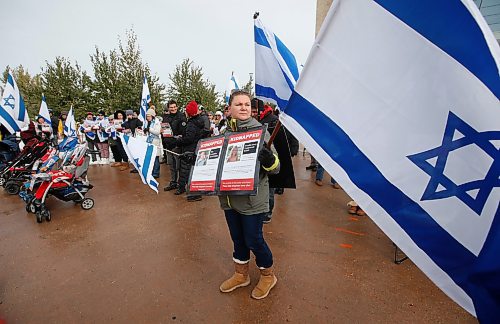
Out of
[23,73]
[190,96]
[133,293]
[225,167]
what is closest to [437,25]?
[225,167]

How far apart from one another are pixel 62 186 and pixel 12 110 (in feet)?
13.0

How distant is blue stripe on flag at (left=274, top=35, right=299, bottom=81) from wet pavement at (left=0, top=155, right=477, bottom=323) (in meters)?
2.35

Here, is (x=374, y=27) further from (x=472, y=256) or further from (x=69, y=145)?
(x=69, y=145)

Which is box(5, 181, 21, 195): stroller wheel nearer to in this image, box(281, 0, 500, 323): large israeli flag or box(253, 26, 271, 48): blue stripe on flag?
box(253, 26, 271, 48): blue stripe on flag

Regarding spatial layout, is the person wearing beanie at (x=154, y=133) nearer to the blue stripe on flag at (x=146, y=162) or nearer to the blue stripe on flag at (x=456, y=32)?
the blue stripe on flag at (x=146, y=162)

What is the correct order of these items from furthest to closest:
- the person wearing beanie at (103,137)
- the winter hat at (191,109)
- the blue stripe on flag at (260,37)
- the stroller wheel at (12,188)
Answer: the person wearing beanie at (103,137) → the stroller wheel at (12,188) → the winter hat at (191,109) → the blue stripe on flag at (260,37)

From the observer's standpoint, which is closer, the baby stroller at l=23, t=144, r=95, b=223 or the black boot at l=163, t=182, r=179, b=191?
the baby stroller at l=23, t=144, r=95, b=223

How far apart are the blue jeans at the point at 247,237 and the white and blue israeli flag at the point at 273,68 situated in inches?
62.7

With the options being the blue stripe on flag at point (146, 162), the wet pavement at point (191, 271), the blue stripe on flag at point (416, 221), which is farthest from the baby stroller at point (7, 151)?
the blue stripe on flag at point (416, 221)

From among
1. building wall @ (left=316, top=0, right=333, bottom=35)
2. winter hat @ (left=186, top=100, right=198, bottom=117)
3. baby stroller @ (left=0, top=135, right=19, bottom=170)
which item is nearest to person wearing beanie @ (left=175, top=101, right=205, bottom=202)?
winter hat @ (left=186, top=100, right=198, bottom=117)

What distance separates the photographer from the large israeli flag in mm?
1134

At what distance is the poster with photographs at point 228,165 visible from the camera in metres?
2.04

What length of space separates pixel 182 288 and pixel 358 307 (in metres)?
1.77

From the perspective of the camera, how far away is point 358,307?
247cm
